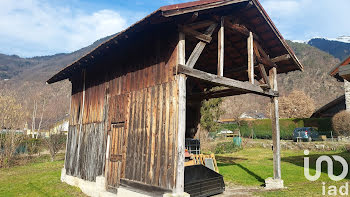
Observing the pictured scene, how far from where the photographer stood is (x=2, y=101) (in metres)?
26.6

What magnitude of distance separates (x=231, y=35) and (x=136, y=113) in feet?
13.4

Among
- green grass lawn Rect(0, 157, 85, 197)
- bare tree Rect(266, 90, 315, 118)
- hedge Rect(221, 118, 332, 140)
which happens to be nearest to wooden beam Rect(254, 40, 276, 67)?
green grass lawn Rect(0, 157, 85, 197)

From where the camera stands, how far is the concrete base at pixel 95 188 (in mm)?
6915

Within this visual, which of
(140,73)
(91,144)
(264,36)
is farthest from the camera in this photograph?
(91,144)

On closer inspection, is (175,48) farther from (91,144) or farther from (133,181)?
(91,144)

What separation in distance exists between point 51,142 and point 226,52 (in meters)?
15.8

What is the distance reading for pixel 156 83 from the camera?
660cm

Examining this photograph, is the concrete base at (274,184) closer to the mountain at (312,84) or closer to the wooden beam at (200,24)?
the wooden beam at (200,24)

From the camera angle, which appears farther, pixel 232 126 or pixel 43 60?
pixel 43 60

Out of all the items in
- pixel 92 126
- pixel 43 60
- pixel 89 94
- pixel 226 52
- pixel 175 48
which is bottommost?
pixel 92 126

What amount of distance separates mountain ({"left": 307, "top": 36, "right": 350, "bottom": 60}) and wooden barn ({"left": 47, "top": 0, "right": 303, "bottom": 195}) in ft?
473

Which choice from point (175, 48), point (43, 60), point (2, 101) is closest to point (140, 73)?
point (175, 48)

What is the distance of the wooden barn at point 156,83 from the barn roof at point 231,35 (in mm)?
22

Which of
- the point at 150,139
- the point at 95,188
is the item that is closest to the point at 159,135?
the point at 150,139
